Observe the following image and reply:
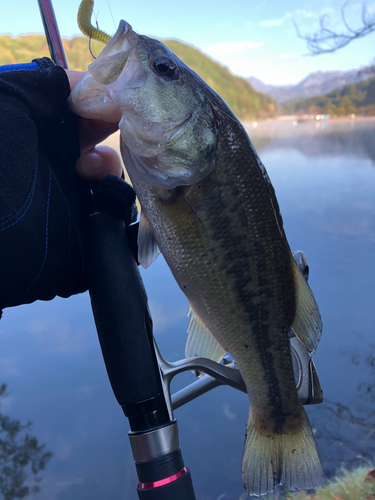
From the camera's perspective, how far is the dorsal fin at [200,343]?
906 mm

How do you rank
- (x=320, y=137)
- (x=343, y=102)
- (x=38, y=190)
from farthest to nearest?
1. (x=320, y=137)
2. (x=343, y=102)
3. (x=38, y=190)

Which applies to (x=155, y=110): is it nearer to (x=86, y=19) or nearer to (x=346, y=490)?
(x=86, y=19)

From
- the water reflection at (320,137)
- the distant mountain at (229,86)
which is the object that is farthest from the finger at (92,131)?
the water reflection at (320,137)

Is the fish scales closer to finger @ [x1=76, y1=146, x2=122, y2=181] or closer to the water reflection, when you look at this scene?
finger @ [x1=76, y1=146, x2=122, y2=181]

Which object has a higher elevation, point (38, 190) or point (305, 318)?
point (38, 190)

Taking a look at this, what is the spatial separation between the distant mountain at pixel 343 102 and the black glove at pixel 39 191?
378 centimetres

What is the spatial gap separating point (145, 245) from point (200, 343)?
29 centimetres

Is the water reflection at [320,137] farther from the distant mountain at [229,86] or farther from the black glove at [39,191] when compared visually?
the black glove at [39,191]

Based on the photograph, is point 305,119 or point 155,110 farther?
point 305,119

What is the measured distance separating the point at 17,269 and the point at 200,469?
50.1 inches

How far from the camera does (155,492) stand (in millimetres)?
668

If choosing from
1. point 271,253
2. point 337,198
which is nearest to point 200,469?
point 271,253

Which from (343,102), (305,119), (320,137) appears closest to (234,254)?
(343,102)

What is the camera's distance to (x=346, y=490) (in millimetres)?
1416
